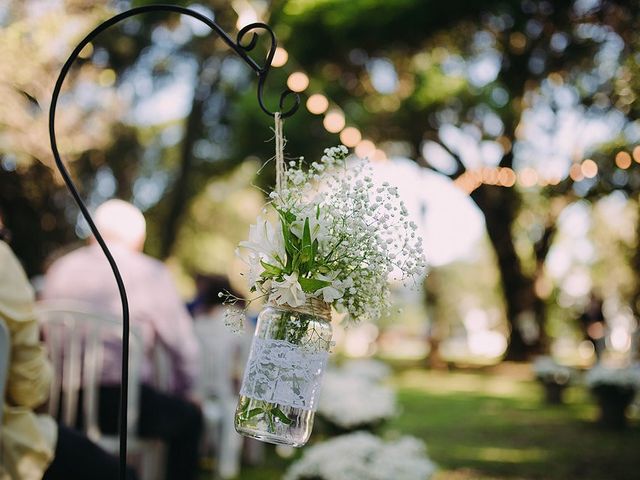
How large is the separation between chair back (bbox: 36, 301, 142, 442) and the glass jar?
5.77ft

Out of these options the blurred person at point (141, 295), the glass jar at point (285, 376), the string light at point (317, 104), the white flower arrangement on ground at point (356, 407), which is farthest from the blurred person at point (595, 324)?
the glass jar at point (285, 376)

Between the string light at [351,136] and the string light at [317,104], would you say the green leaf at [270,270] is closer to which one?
the string light at [317,104]

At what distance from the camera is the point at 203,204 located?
21391 millimetres

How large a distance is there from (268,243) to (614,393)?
7.44 m

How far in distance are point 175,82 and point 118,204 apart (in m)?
10.6

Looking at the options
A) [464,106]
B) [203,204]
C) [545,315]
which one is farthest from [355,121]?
[203,204]

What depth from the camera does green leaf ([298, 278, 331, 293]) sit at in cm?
149

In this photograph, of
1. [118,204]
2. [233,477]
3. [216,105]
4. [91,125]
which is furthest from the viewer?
[216,105]

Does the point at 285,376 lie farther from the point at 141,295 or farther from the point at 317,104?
the point at 317,104

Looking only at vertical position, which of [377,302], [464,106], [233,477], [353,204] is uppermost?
[464,106]

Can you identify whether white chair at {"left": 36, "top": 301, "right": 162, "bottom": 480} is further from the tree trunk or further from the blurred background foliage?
the tree trunk

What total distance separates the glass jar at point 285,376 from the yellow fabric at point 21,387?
866mm

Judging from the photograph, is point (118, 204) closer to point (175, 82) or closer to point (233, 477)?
point (233, 477)

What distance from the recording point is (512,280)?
16703 mm
